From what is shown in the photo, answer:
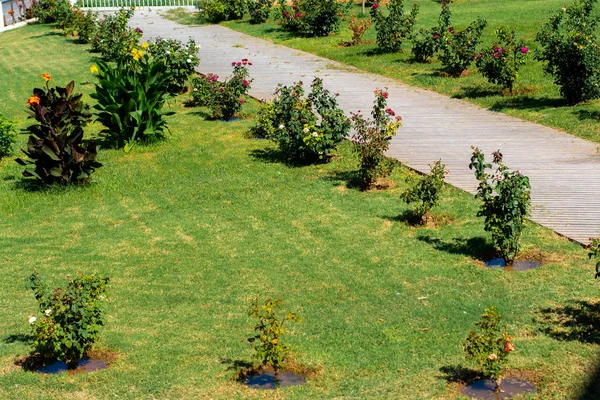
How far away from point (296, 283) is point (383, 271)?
971 millimetres

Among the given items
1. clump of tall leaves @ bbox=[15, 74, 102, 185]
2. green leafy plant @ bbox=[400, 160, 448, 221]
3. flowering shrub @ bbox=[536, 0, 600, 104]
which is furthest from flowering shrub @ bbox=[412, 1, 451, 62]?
green leafy plant @ bbox=[400, 160, 448, 221]

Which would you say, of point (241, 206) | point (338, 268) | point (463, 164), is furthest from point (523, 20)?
point (338, 268)

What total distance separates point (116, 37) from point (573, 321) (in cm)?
1742

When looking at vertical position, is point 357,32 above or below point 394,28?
below

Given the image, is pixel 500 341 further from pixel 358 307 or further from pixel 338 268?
pixel 338 268

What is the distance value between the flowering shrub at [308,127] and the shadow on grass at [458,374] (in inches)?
267

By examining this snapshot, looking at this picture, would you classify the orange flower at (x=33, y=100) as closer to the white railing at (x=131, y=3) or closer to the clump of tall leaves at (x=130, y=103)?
the clump of tall leaves at (x=130, y=103)

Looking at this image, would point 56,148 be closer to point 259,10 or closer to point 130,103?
point 130,103

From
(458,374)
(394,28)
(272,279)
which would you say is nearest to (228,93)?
(394,28)

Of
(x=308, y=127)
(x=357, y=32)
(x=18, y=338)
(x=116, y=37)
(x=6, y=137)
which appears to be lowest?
(x=18, y=338)

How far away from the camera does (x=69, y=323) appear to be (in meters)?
8.06

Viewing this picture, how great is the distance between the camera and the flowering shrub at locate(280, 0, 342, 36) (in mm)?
25688

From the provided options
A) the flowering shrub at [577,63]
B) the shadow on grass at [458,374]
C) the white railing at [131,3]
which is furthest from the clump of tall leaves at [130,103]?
the white railing at [131,3]

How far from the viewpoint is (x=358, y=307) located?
9297mm
